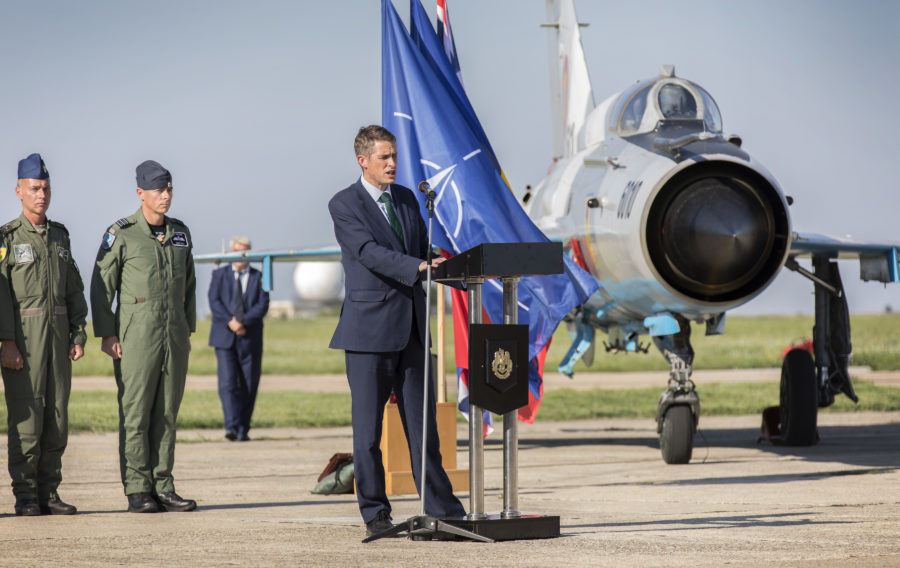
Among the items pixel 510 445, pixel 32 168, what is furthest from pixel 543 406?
pixel 510 445

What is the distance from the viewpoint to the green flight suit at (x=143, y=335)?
775 centimetres

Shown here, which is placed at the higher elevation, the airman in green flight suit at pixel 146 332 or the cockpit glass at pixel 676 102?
the cockpit glass at pixel 676 102

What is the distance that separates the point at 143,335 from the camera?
7754 millimetres

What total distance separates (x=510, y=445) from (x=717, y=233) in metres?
4.28

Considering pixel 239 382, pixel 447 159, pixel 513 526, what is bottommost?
pixel 239 382

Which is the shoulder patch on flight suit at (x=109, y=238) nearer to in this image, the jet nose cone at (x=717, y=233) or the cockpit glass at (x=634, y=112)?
the jet nose cone at (x=717, y=233)

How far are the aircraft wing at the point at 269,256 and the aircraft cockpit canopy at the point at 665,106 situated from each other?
545 cm

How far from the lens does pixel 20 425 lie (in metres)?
7.66

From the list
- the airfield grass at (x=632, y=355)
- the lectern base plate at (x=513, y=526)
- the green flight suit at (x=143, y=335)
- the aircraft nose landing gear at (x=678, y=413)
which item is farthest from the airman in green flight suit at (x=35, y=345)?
the airfield grass at (x=632, y=355)

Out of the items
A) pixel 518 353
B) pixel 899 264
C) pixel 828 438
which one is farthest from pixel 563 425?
pixel 518 353

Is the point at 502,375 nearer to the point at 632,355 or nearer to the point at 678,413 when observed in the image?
the point at 678,413

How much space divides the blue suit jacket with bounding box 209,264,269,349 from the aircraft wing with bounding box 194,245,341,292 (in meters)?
0.20

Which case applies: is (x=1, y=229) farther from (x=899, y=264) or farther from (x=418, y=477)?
(x=899, y=264)

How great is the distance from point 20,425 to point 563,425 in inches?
429
